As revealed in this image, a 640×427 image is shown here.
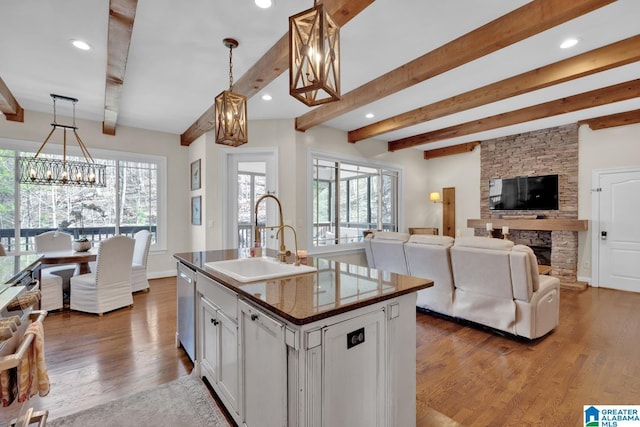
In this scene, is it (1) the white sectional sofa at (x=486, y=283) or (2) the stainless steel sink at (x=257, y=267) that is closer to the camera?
(2) the stainless steel sink at (x=257, y=267)

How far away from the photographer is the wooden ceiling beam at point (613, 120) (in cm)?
454

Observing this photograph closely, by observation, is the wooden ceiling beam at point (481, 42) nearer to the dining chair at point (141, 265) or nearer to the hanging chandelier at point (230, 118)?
the hanging chandelier at point (230, 118)

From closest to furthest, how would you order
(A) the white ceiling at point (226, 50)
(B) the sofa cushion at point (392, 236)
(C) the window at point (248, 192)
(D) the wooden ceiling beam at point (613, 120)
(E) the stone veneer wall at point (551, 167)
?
1. (A) the white ceiling at point (226, 50)
2. (B) the sofa cushion at point (392, 236)
3. (D) the wooden ceiling beam at point (613, 120)
4. (C) the window at point (248, 192)
5. (E) the stone veneer wall at point (551, 167)

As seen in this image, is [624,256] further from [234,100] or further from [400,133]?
[234,100]

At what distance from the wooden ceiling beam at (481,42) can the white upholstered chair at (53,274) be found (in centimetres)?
443

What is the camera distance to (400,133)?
5840 mm

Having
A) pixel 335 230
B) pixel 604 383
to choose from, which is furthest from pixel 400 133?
pixel 604 383

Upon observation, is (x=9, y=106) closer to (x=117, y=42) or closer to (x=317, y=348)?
(x=117, y=42)

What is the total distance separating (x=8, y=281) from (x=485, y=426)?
308 cm

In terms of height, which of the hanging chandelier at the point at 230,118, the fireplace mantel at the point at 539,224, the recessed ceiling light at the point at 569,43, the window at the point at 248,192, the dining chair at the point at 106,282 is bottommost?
the dining chair at the point at 106,282

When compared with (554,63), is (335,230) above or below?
below

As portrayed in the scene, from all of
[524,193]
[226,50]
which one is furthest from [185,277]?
[524,193]

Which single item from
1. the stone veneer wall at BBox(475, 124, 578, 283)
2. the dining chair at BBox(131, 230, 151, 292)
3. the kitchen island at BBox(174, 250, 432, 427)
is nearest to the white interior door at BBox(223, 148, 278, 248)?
the dining chair at BBox(131, 230, 151, 292)

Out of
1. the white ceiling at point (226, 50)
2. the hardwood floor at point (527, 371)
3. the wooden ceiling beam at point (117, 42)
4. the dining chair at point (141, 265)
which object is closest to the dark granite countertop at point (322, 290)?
the hardwood floor at point (527, 371)
